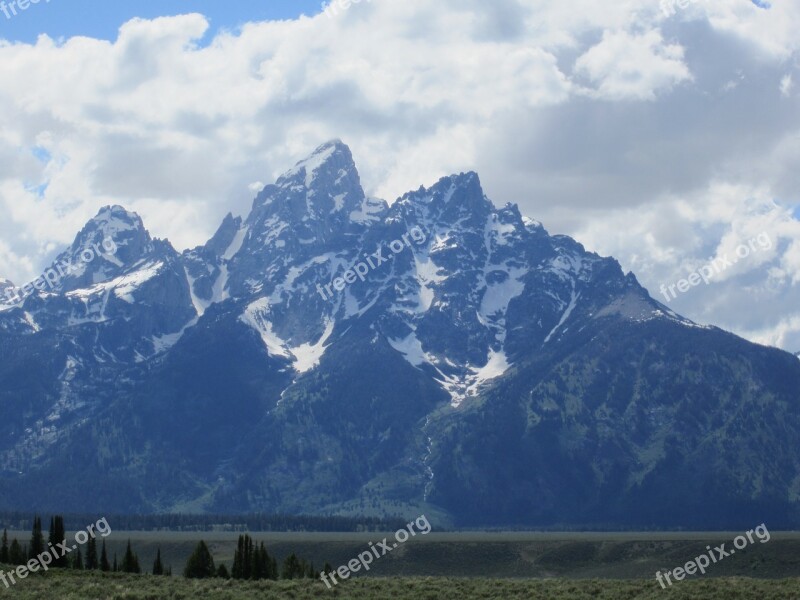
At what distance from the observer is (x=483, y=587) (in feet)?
339

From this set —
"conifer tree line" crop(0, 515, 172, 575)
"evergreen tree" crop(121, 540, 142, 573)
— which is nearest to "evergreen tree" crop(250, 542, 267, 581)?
"conifer tree line" crop(0, 515, 172, 575)

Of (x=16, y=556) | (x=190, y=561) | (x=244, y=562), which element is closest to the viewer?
(x=244, y=562)

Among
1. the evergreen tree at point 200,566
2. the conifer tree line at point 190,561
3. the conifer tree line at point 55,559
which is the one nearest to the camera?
the conifer tree line at point 55,559

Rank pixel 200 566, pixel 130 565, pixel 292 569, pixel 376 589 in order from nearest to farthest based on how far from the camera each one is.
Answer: pixel 376 589
pixel 130 565
pixel 200 566
pixel 292 569

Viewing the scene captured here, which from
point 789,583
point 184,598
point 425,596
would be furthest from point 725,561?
point 184,598

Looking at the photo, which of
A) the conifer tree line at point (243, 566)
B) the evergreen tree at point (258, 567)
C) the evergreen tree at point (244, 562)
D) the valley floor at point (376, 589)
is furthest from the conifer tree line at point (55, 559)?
the evergreen tree at point (258, 567)

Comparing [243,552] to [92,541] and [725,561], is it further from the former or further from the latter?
[725,561]

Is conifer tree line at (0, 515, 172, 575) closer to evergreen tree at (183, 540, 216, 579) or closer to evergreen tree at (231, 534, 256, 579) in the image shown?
evergreen tree at (183, 540, 216, 579)

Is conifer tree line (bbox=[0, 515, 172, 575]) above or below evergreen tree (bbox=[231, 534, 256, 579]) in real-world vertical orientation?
above

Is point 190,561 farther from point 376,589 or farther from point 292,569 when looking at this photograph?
point 376,589

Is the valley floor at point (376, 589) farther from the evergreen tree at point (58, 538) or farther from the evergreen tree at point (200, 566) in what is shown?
A: the evergreen tree at point (200, 566)

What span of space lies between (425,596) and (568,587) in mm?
12601

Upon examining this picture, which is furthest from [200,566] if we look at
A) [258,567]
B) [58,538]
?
[58,538]

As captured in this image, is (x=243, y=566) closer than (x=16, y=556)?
Yes
